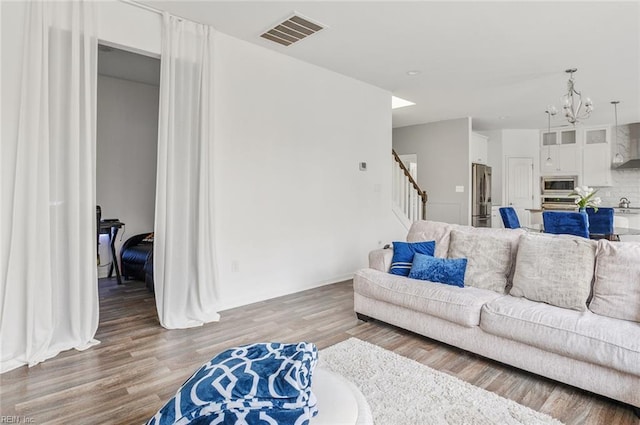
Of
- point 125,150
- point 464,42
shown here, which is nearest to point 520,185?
point 464,42

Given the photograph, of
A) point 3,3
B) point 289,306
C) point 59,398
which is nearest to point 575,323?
point 289,306

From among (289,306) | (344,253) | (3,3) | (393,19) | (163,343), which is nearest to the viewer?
(3,3)

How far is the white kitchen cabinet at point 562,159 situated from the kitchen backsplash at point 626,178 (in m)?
0.73

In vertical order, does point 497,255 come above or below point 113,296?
above

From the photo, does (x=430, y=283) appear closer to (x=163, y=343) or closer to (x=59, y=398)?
(x=163, y=343)

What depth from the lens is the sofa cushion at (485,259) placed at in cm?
308

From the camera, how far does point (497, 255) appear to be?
316 cm

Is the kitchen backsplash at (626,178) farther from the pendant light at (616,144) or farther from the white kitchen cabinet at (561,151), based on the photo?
the white kitchen cabinet at (561,151)

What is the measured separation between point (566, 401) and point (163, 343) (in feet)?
9.76

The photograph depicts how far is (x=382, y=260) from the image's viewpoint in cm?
360

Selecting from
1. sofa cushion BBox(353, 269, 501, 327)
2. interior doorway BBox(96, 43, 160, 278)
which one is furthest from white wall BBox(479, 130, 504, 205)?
interior doorway BBox(96, 43, 160, 278)

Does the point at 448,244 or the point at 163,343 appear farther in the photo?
the point at 448,244

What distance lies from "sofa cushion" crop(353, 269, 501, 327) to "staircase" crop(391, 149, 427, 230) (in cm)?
318

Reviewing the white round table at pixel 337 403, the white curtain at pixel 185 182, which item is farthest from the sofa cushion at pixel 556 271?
the white curtain at pixel 185 182
